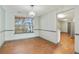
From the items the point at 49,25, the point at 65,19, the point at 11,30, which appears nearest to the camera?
the point at 11,30

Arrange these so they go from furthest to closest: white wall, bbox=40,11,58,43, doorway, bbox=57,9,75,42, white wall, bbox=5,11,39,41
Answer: white wall, bbox=40,11,58,43, doorway, bbox=57,9,75,42, white wall, bbox=5,11,39,41

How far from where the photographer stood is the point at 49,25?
5.09 meters

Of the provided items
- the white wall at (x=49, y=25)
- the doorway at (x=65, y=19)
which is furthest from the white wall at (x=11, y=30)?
the doorway at (x=65, y=19)

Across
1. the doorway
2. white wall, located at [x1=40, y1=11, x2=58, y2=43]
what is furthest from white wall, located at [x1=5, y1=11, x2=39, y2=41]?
the doorway

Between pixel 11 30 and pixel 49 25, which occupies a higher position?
pixel 49 25

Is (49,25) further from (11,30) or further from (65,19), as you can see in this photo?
(65,19)

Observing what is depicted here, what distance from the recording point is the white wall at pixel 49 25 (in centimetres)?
471

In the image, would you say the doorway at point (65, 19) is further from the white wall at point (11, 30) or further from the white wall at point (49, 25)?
the white wall at point (11, 30)

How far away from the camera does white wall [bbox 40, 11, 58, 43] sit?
185 inches

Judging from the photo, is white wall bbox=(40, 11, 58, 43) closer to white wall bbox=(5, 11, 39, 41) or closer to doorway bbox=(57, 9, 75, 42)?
doorway bbox=(57, 9, 75, 42)

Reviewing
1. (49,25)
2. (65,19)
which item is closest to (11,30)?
(49,25)

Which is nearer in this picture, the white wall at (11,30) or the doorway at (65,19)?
the white wall at (11,30)
